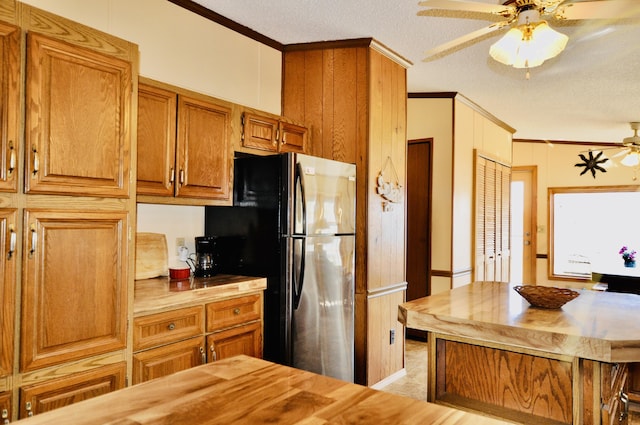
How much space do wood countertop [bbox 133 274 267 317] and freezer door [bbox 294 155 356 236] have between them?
1.53 feet

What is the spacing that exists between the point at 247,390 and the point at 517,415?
1.37 metres

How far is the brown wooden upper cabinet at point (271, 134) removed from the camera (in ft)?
10.2

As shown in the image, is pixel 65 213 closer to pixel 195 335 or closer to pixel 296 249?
pixel 195 335

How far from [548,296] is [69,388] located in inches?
81.7

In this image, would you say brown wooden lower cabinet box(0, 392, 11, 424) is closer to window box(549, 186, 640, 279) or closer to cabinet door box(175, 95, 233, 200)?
cabinet door box(175, 95, 233, 200)

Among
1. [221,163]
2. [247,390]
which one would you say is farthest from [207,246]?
[247,390]

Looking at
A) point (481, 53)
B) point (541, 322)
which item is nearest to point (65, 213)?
point (541, 322)

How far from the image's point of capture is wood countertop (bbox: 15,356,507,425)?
3.09 ft

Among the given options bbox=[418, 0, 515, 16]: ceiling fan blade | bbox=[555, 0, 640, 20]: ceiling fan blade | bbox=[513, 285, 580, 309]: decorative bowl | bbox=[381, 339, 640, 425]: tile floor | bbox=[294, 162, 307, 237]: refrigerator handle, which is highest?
bbox=[418, 0, 515, 16]: ceiling fan blade

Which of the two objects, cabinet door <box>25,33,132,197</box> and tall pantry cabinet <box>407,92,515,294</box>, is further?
tall pantry cabinet <box>407,92,515,294</box>

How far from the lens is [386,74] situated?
3.81 metres

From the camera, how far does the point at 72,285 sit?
187 cm

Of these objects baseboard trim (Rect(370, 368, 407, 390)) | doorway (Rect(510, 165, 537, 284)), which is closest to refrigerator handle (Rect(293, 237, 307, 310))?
baseboard trim (Rect(370, 368, 407, 390))

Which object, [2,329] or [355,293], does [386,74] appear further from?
[2,329]
